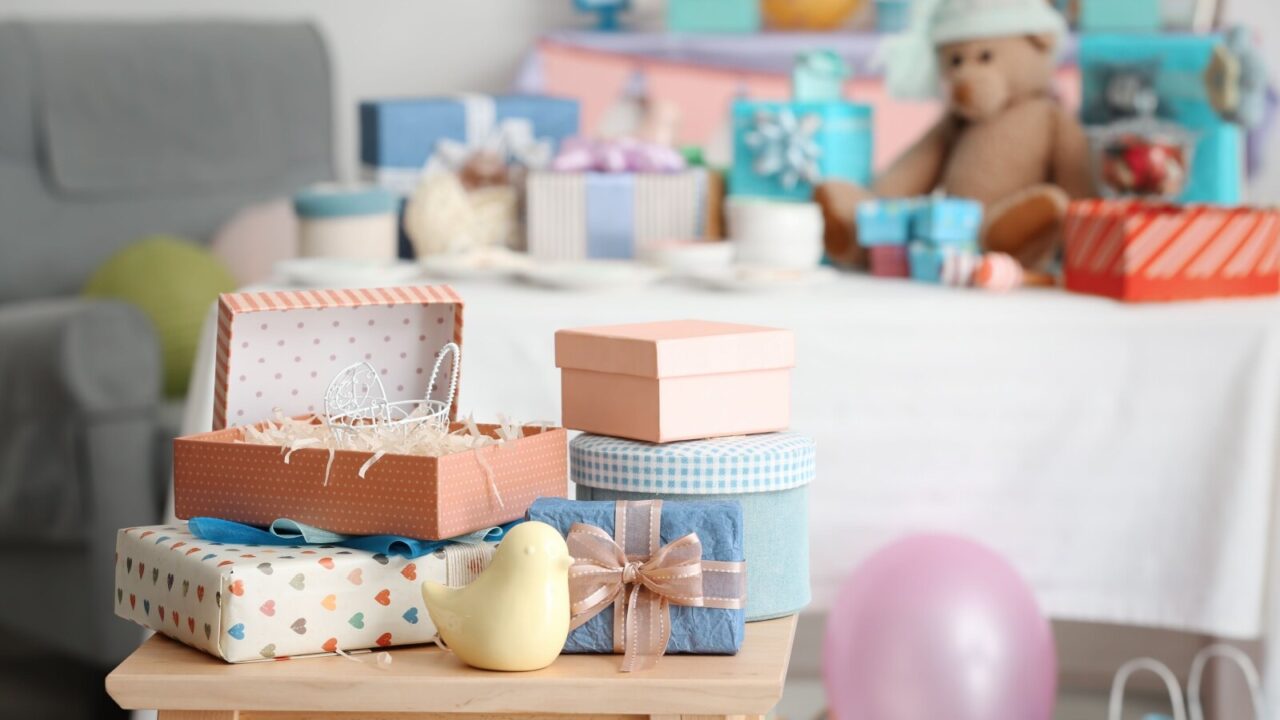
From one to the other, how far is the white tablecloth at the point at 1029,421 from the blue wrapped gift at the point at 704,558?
69 cm

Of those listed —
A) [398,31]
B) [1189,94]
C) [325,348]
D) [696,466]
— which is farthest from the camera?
[398,31]

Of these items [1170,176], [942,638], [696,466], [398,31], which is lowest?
[942,638]

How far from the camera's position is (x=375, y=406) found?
0.91 metres

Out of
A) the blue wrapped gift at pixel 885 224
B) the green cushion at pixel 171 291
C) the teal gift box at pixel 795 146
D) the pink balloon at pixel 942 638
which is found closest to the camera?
the pink balloon at pixel 942 638

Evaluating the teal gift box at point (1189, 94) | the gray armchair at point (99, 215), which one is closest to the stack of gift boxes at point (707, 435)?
the teal gift box at point (1189, 94)

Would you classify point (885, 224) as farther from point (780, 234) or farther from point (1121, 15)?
point (1121, 15)

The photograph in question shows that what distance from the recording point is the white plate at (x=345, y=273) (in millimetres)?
1596

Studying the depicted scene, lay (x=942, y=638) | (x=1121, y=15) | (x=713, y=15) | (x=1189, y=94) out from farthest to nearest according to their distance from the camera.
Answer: (x=713, y=15), (x=1121, y=15), (x=1189, y=94), (x=942, y=638)

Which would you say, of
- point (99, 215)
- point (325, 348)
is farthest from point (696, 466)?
point (99, 215)

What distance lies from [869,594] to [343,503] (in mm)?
763

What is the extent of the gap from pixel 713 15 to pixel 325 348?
2.36 meters

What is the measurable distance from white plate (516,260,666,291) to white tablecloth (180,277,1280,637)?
0.07 metres

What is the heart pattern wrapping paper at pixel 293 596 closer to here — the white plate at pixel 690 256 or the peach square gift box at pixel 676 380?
the peach square gift box at pixel 676 380

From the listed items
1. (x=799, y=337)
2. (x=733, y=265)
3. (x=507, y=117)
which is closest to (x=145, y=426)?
(x=507, y=117)
